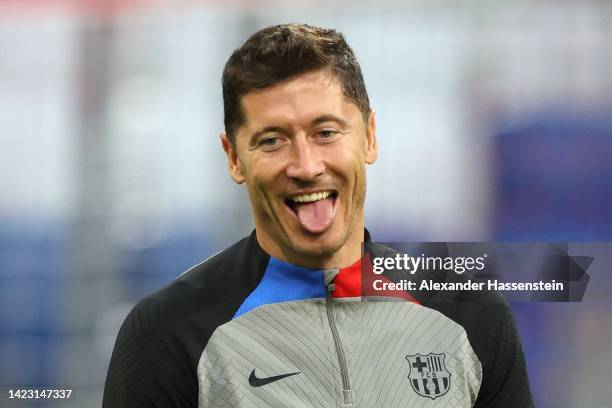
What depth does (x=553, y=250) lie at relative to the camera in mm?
1630

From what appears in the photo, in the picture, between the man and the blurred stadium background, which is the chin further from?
the blurred stadium background

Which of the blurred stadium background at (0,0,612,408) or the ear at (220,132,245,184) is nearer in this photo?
the ear at (220,132,245,184)

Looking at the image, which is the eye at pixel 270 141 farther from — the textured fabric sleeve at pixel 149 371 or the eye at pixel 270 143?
the textured fabric sleeve at pixel 149 371

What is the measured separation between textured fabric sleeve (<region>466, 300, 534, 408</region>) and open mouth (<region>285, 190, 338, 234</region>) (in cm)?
30

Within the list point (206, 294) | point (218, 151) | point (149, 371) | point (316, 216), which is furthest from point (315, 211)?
point (218, 151)

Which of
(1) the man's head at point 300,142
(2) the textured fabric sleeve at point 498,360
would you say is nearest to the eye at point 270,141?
(1) the man's head at point 300,142

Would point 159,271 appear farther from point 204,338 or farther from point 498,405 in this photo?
point 498,405

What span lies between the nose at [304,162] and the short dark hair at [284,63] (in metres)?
0.11

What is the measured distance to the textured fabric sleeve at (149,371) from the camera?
115 cm

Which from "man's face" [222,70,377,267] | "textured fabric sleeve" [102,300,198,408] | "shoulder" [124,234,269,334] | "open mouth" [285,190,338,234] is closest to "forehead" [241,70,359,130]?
"man's face" [222,70,377,267]

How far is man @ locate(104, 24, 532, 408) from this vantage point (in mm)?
1177

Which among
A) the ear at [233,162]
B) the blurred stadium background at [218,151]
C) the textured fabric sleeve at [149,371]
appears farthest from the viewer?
the blurred stadium background at [218,151]

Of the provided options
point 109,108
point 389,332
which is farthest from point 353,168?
point 109,108

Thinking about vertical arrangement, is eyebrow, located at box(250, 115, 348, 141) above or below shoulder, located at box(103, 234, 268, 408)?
above
